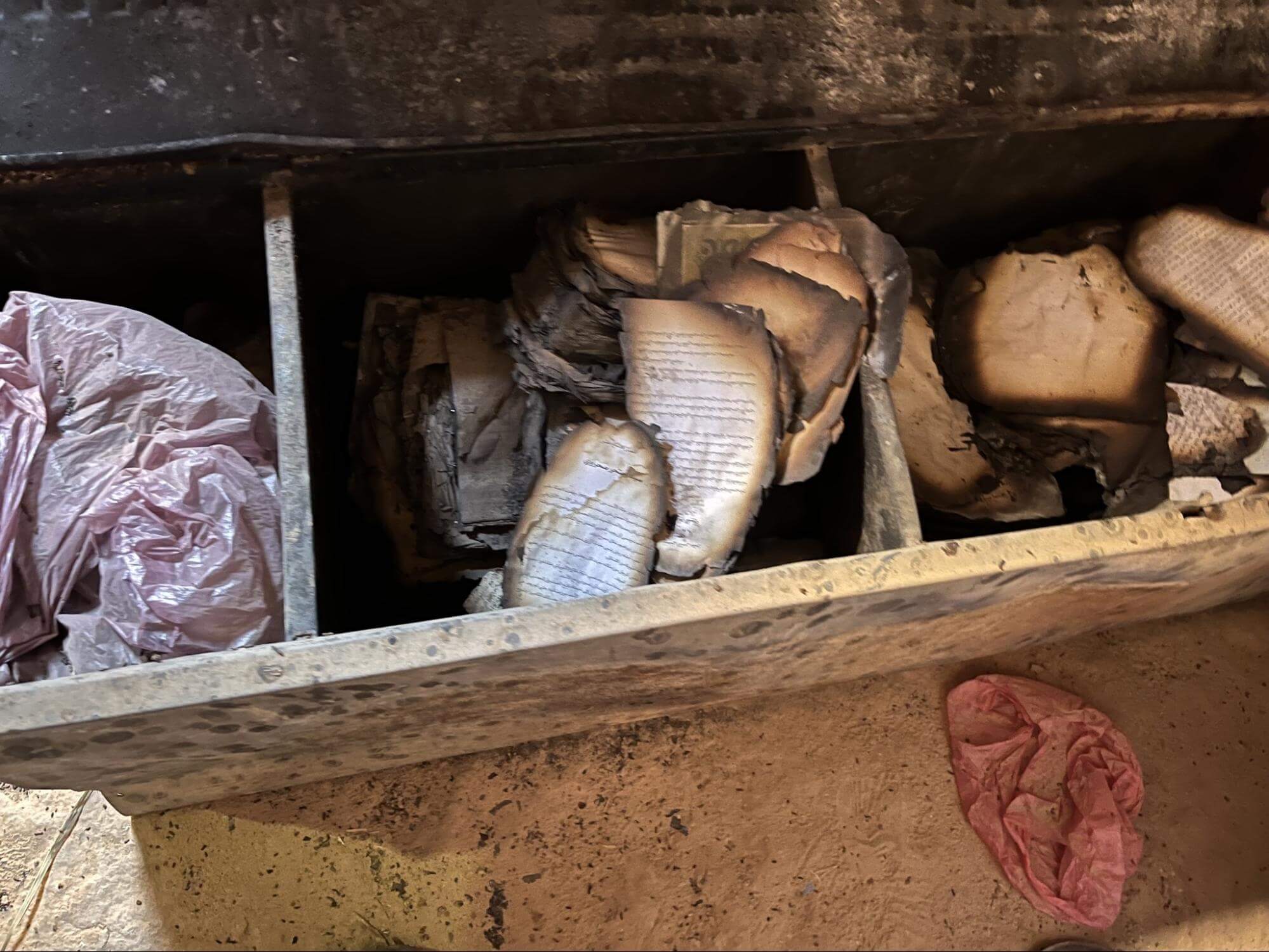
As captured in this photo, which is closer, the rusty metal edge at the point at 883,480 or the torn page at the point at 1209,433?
the rusty metal edge at the point at 883,480

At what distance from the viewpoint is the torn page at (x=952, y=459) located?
187cm

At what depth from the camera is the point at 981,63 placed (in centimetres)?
181

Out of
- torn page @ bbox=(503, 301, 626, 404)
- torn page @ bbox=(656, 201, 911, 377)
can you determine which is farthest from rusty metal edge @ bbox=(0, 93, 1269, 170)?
torn page @ bbox=(503, 301, 626, 404)

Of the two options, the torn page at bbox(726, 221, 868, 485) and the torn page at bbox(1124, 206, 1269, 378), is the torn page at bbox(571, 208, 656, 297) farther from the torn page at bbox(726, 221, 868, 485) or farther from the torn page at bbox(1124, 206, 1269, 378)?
the torn page at bbox(1124, 206, 1269, 378)

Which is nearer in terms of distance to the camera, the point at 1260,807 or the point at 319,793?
the point at 319,793

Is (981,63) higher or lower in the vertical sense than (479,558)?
higher

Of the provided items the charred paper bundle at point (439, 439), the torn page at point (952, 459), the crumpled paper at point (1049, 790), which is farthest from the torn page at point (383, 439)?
the crumpled paper at point (1049, 790)

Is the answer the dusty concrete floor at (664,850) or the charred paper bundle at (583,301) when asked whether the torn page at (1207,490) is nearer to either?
the dusty concrete floor at (664,850)

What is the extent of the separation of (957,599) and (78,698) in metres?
1.34

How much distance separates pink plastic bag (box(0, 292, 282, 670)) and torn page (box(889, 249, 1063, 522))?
49.3 inches

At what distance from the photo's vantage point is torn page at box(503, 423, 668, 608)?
1.56 m

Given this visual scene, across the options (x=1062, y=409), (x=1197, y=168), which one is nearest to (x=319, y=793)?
(x=1062, y=409)

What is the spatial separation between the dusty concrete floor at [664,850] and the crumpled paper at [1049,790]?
0.04 m

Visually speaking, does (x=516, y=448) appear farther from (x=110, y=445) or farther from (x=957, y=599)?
(x=957, y=599)
